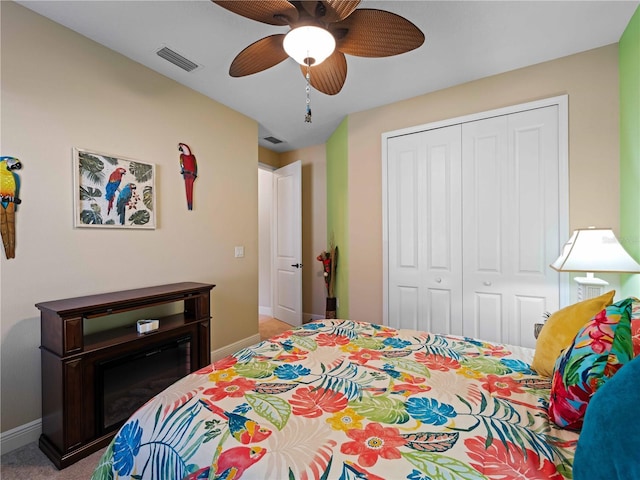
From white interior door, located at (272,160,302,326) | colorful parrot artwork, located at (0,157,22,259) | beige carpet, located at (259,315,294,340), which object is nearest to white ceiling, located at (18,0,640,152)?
colorful parrot artwork, located at (0,157,22,259)

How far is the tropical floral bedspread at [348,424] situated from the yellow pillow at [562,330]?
69 mm

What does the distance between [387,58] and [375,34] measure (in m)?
0.93

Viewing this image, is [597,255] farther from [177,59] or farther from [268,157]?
[268,157]

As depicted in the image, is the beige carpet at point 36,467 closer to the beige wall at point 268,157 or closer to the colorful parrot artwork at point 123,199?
the colorful parrot artwork at point 123,199

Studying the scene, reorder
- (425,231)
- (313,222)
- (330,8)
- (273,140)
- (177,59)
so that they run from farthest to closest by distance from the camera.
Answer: (313,222) < (273,140) < (425,231) < (177,59) < (330,8)

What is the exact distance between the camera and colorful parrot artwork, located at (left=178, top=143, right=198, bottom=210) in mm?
2752

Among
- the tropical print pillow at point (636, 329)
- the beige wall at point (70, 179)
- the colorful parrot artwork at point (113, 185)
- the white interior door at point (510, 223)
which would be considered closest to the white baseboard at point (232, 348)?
the beige wall at point (70, 179)

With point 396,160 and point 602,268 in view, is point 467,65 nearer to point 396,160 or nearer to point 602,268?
point 396,160

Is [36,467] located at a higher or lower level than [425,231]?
lower

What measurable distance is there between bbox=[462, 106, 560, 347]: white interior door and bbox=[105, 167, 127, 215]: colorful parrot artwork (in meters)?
2.88

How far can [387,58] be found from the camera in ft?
7.86

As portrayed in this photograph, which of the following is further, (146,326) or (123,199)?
(123,199)

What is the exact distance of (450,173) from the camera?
2.83 meters

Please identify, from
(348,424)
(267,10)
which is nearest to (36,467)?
(348,424)
